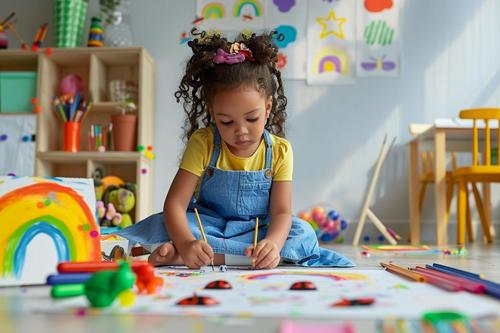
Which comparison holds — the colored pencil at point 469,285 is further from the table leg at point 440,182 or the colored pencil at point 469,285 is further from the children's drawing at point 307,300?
the table leg at point 440,182

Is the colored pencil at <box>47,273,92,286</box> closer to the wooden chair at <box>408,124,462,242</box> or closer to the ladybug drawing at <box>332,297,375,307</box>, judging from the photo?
the ladybug drawing at <box>332,297,375,307</box>

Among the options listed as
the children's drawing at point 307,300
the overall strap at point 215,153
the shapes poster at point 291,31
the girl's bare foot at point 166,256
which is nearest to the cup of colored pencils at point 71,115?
the shapes poster at point 291,31

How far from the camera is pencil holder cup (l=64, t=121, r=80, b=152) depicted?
3.06 metres

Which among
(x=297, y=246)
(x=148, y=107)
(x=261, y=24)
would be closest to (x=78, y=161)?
(x=148, y=107)

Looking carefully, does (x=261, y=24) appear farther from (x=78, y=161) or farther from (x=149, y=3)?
(x=78, y=161)

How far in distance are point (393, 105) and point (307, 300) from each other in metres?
2.64

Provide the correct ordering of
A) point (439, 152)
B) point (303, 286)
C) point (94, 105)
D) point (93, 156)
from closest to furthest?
point (303, 286) → point (439, 152) → point (93, 156) → point (94, 105)

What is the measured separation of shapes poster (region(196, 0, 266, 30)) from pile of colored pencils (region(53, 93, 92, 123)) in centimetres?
82

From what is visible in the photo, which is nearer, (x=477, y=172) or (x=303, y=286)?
(x=303, y=286)

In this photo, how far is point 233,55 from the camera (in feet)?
4.62

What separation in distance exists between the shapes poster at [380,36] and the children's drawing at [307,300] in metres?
2.41

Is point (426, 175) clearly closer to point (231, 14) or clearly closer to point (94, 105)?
point (231, 14)

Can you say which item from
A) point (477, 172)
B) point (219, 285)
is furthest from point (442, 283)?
point (477, 172)

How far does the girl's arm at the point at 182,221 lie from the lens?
123cm
